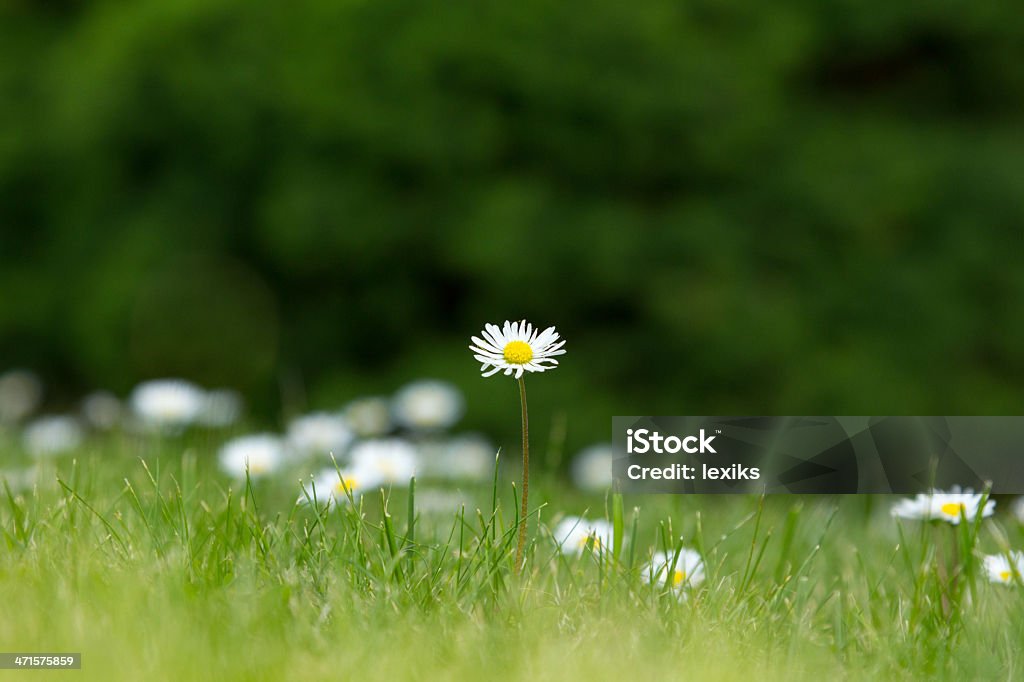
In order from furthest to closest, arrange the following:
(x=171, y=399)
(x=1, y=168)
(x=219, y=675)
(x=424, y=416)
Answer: (x=1, y=168), (x=424, y=416), (x=171, y=399), (x=219, y=675)

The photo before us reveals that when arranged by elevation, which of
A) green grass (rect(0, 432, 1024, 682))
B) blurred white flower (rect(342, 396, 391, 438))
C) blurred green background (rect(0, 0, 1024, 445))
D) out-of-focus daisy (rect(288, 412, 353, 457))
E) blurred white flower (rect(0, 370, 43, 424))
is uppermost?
blurred green background (rect(0, 0, 1024, 445))

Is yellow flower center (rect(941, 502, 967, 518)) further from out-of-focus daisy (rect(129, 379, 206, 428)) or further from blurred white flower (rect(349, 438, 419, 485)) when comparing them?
out-of-focus daisy (rect(129, 379, 206, 428))

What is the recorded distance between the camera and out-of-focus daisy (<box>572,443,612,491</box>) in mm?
4320

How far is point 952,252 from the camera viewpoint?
17.1ft

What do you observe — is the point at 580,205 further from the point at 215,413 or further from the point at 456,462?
the point at 215,413

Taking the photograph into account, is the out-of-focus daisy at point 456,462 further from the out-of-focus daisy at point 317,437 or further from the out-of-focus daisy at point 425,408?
the out-of-focus daisy at point 317,437

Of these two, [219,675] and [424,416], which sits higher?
[424,416]

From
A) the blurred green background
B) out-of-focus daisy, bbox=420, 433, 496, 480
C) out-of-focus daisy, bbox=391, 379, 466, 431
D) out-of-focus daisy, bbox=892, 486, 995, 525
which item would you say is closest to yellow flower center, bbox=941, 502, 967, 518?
out-of-focus daisy, bbox=892, 486, 995, 525

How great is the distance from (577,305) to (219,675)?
4088 mm

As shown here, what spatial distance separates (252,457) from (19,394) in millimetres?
3809

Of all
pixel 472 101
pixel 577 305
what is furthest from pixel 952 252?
pixel 472 101

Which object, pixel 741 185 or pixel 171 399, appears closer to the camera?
pixel 171 399

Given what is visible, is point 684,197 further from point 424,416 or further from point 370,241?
point 424,416

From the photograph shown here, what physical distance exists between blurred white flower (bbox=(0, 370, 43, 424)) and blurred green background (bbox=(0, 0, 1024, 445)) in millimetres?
471
